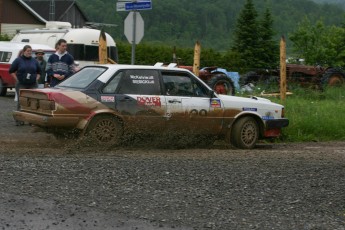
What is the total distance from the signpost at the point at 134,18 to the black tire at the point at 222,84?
4286 mm

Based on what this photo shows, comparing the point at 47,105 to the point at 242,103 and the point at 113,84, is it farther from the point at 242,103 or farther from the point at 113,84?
the point at 242,103

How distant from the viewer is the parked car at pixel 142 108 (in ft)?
37.3

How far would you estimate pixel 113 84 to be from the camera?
1188 centimetres

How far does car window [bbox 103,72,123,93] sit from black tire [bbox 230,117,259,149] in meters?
2.36

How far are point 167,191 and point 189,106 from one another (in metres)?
4.86

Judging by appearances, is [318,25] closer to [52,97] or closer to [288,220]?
[52,97]

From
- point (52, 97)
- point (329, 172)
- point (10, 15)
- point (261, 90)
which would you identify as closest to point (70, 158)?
point (52, 97)

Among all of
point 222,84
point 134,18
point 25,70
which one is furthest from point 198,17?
point 25,70

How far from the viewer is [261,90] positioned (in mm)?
20625

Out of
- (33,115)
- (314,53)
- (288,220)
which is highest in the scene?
(314,53)

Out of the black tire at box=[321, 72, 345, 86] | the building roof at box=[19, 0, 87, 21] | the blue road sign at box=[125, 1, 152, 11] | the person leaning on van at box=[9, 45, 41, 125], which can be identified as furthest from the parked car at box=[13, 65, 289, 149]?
the building roof at box=[19, 0, 87, 21]

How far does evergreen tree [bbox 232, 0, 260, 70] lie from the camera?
152 ft

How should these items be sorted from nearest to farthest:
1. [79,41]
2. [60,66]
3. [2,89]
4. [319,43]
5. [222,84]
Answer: [60,66]
[222,84]
[2,89]
[79,41]
[319,43]

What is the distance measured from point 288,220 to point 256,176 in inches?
76.8
